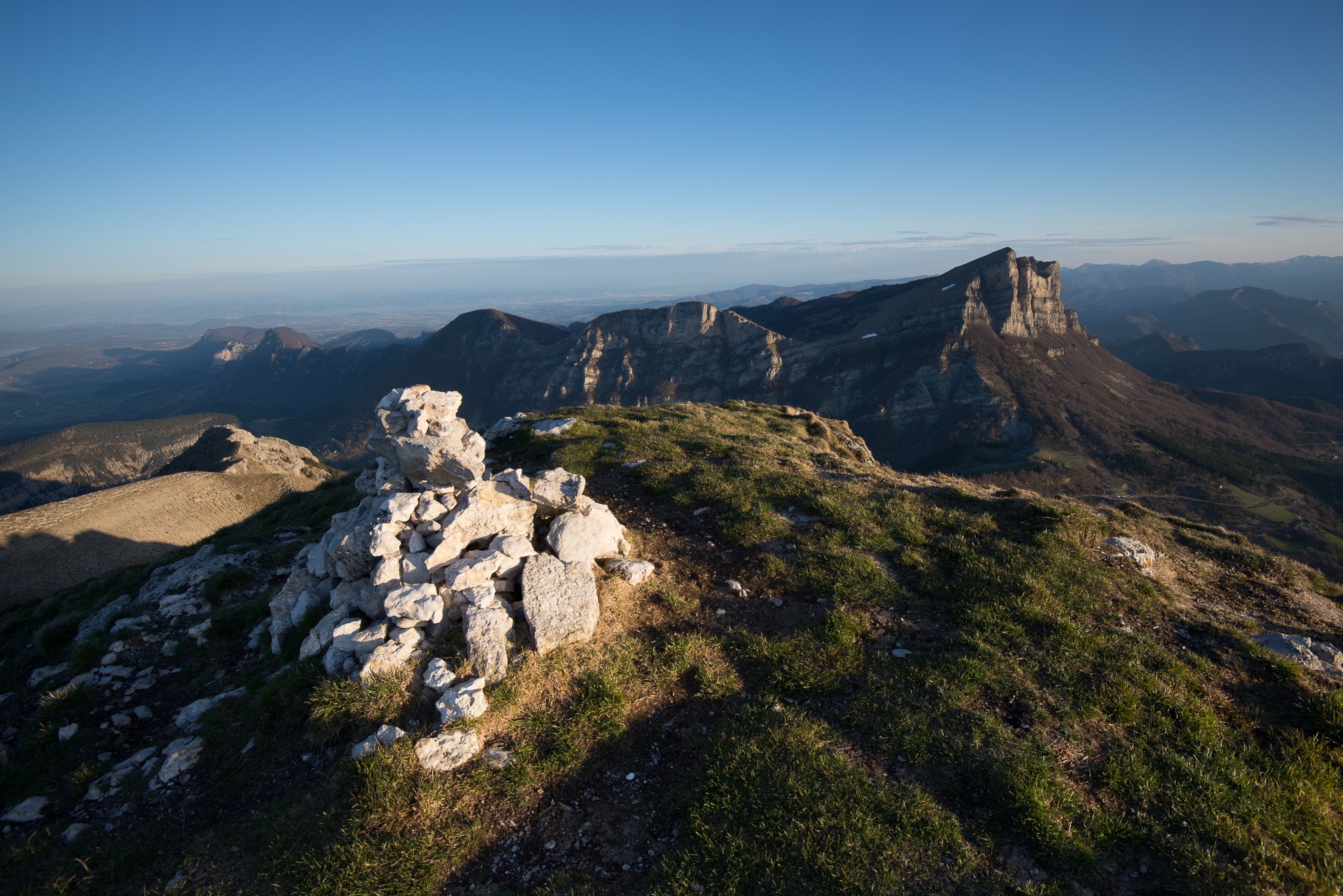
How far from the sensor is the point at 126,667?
10.0 m

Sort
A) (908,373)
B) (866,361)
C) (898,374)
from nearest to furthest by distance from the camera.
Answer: (908,373), (898,374), (866,361)

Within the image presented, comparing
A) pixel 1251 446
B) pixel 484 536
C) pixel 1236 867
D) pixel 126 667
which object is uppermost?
pixel 484 536

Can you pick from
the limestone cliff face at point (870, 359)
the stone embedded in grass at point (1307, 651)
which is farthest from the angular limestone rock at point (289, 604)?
the limestone cliff face at point (870, 359)

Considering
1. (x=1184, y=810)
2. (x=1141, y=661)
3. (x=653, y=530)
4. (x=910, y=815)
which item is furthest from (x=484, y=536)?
(x=1141, y=661)

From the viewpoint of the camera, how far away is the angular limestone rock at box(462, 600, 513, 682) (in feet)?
25.3

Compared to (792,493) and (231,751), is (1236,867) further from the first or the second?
(231,751)

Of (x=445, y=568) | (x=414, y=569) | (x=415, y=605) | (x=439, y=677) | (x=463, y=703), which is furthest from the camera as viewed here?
(x=445, y=568)

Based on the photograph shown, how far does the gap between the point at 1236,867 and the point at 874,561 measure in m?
6.31

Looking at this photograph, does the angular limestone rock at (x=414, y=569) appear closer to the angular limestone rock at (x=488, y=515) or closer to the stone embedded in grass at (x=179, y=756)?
the angular limestone rock at (x=488, y=515)

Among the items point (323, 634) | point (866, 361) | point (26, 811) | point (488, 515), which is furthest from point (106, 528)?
point (866, 361)

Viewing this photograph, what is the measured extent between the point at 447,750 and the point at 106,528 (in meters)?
49.6

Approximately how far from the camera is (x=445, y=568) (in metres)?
8.83

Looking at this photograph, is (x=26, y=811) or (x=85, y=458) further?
(x=85, y=458)

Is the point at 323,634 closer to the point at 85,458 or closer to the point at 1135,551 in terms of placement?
the point at 1135,551
